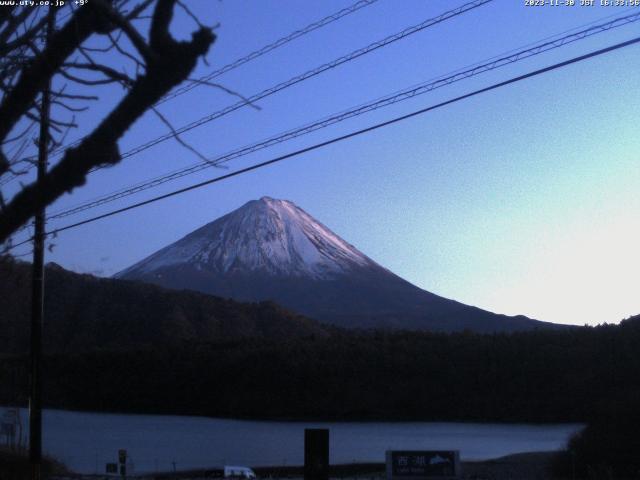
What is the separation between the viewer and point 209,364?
6188cm

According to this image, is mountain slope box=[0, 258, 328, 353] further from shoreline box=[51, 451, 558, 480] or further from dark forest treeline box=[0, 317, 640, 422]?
shoreline box=[51, 451, 558, 480]

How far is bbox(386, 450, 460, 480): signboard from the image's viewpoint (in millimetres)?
20891

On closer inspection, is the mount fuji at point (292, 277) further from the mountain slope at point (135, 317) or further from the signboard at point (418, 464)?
the signboard at point (418, 464)

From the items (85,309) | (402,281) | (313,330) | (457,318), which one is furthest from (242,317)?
(402,281)

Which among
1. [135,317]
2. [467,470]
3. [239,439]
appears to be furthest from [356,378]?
[467,470]

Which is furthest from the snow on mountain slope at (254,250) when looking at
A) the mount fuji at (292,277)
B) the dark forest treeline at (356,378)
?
the dark forest treeline at (356,378)

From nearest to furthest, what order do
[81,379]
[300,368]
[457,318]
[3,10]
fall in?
[3,10] < [81,379] < [300,368] < [457,318]

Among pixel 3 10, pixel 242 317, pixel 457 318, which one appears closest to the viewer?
pixel 3 10

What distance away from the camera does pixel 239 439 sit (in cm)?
4253

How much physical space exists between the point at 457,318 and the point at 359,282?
20540 mm

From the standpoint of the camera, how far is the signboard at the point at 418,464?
20.9 m

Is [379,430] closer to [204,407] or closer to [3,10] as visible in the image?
[204,407]

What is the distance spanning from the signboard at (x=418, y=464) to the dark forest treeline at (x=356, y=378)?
3575 cm

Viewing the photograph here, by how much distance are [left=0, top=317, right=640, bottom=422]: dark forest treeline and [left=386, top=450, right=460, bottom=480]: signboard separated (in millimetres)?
35755
